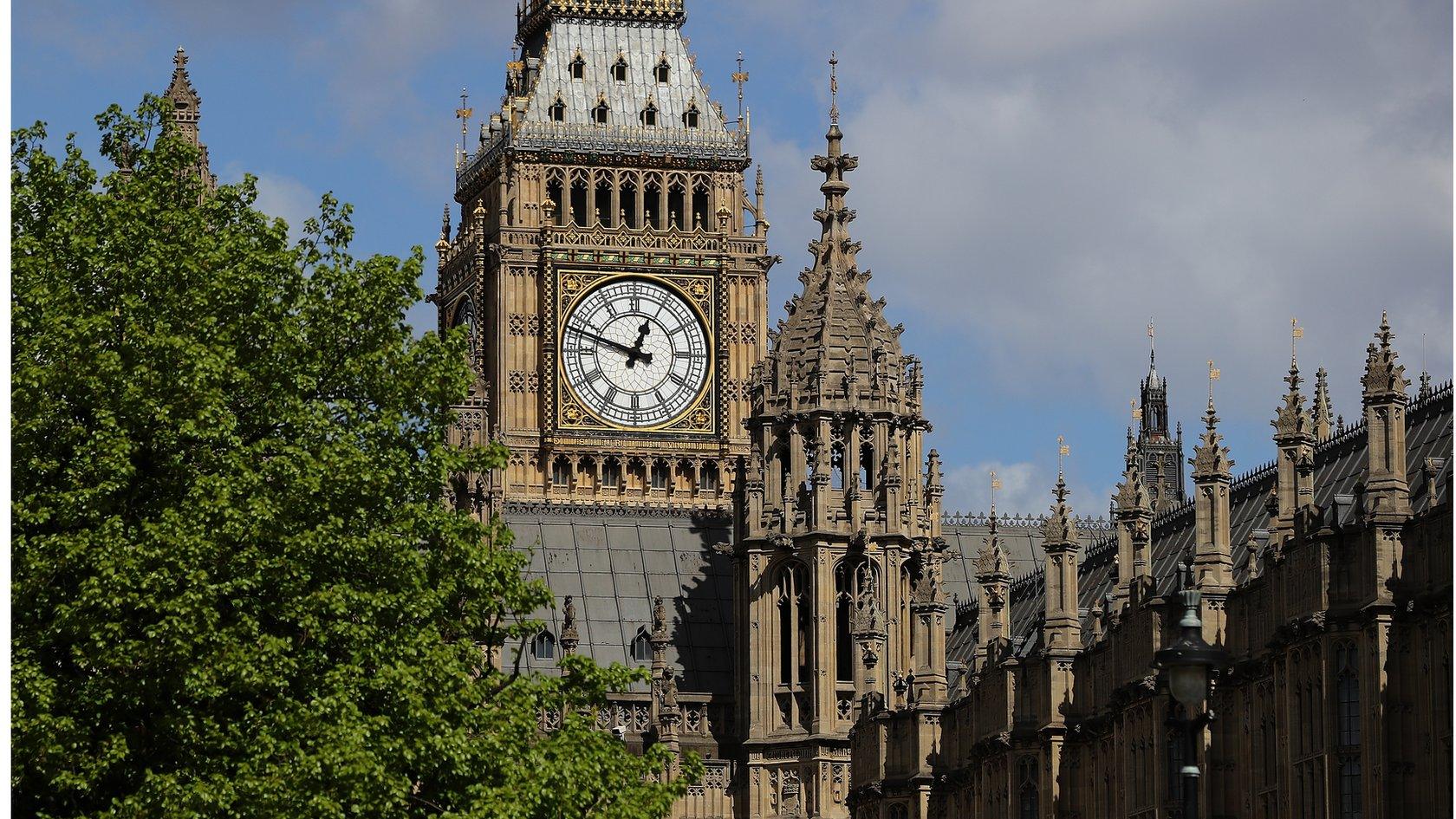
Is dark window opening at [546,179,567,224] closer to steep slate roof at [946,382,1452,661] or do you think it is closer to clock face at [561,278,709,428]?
clock face at [561,278,709,428]

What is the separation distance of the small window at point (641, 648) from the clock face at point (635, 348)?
1711 cm

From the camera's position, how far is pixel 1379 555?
77.3 meters

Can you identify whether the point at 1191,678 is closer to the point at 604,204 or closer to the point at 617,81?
the point at 604,204

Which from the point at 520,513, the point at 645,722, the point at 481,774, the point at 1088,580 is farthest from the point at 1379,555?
the point at 520,513

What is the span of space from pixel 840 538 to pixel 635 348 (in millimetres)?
30231

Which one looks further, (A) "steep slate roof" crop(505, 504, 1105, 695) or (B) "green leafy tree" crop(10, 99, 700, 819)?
(A) "steep slate roof" crop(505, 504, 1105, 695)

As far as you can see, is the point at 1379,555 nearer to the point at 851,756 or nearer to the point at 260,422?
the point at 260,422

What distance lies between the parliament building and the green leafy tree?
9.32m

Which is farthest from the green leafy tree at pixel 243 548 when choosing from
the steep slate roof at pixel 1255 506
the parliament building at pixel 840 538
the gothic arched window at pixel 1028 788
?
the gothic arched window at pixel 1028 788

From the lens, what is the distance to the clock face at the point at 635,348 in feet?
506

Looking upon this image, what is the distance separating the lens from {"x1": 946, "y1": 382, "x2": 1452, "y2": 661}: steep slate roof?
82812mm

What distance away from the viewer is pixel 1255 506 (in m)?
98.2

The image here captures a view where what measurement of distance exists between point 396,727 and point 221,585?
411cm

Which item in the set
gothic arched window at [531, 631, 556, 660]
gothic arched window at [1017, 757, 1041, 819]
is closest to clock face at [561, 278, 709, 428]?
gothic arched window at [531, 631, 556, 660]
